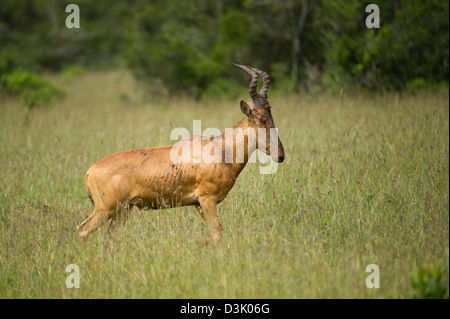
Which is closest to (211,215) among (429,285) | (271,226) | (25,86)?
(271,226)

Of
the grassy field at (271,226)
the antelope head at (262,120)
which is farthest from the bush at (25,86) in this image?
the antelope head at (262,120)

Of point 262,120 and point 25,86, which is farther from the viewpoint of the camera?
point 25,86

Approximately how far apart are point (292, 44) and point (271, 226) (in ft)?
41.5

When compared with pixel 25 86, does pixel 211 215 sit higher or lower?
lower

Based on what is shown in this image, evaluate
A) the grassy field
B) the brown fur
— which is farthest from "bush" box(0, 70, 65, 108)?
the brown fur

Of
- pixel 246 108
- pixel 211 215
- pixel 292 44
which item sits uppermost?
pixel 292 44

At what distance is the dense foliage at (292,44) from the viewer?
13992 mm

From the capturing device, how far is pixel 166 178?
557 centimetres

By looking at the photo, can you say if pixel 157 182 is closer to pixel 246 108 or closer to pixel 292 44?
pixel 246 108

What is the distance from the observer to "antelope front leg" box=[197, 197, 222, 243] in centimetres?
554

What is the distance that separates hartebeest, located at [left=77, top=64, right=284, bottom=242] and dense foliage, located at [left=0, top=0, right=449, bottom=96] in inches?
384
